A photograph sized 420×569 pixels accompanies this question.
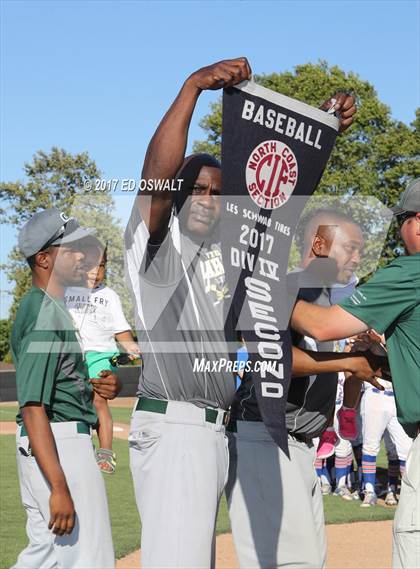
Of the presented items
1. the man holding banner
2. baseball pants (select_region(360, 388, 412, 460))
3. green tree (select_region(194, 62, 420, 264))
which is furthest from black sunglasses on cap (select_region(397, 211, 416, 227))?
green tree (select_region(194, 62, 420, 264))

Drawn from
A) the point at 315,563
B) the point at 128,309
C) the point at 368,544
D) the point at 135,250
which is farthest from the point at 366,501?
the point at 135,250

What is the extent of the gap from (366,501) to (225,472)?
704 centimetres

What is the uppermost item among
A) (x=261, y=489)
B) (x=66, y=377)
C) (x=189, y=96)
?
(x=189, y=96)

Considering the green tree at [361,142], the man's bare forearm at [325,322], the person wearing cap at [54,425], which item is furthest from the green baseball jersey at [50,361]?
the green tree at [361,142]

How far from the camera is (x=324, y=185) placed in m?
40.9

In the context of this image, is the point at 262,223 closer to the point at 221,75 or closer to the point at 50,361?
the point at 221,75

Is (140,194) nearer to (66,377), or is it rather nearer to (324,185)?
(66,377)

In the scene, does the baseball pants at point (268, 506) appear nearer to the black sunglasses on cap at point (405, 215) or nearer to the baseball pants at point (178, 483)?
the baseball pants at point (178, 483)

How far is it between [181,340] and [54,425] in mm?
924

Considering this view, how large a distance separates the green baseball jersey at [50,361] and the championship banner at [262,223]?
91 cm

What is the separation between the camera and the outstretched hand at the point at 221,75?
12.8ft

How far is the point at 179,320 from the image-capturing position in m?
4.18

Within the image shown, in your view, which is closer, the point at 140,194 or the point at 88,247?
the point at 140,194

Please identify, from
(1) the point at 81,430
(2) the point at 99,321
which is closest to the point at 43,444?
(1) the point at 81,430
